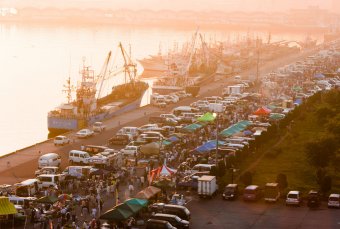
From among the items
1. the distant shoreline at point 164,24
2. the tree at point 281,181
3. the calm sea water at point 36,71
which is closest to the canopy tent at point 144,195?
the tree at point 281,181

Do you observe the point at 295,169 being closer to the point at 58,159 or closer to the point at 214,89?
the point at 58,159

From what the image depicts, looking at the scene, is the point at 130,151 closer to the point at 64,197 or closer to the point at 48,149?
the point at 48,149

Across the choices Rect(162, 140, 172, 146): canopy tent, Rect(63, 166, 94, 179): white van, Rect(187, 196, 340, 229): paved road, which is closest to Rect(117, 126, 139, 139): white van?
Rect(162, 140, 172, 146): canopy tent

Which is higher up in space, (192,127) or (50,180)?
(50,180)

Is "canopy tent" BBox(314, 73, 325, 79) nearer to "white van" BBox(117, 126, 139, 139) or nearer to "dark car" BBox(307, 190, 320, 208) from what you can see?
"white van" BBox(117, 126, 139, 139)

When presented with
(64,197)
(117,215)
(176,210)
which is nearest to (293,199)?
(176,210)
